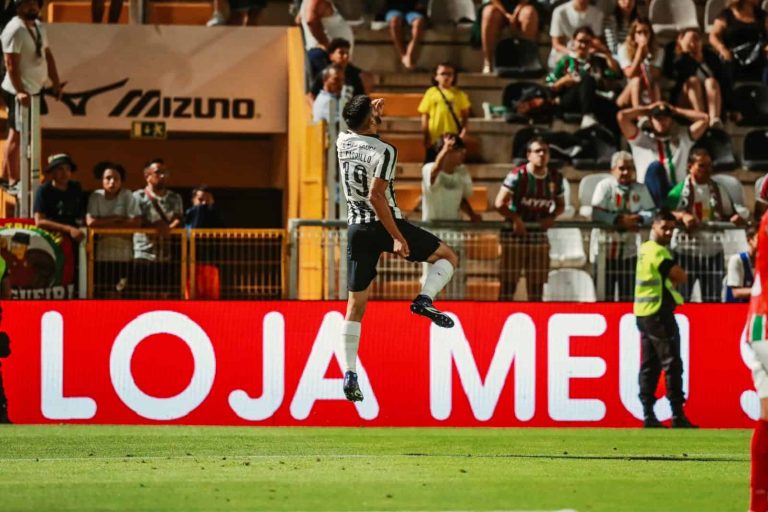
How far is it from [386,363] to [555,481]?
253 inches

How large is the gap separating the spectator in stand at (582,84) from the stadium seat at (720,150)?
1182mm

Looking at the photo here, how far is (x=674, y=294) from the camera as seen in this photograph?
15.7 m

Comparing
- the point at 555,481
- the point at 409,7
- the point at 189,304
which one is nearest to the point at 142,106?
the point at 409,7

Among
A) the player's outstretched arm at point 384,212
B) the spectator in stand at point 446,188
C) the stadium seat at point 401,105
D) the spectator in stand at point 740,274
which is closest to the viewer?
the player's outstretched arm at point 384,212

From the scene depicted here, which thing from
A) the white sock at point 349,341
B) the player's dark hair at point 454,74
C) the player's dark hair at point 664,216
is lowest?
the white sock at point 349,341

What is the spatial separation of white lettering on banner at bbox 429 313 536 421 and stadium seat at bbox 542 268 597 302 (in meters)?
0.51

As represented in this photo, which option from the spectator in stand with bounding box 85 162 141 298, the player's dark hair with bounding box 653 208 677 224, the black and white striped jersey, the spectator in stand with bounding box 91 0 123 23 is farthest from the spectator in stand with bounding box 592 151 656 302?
the spectator in stand with bounding box 91 0 123 23

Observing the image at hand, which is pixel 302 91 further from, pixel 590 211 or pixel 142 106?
pixel 590 211

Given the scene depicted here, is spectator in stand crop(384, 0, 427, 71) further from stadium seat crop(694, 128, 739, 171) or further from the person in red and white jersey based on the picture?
the person in red and white jersey

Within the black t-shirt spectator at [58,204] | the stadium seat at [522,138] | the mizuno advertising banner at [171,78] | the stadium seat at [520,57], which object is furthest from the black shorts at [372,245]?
the mizuno advertising banner at [171,78]

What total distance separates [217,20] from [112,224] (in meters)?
5.59

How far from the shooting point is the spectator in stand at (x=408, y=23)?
68.0 feet

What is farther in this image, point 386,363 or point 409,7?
point 409,7

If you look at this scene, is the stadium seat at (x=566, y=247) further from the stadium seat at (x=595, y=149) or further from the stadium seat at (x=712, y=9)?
the stadium seat at (x=712, y=9)
